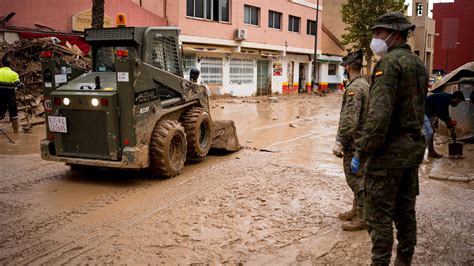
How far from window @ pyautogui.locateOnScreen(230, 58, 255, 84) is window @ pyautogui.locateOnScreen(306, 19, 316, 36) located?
802 centimetres

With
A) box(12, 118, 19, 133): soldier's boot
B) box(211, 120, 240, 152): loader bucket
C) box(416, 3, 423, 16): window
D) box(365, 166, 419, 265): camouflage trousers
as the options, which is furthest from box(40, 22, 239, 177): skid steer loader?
box(416, 3, 423, 16): window

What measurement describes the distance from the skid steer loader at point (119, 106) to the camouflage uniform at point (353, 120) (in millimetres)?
3094

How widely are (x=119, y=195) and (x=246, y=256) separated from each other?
2.70 m

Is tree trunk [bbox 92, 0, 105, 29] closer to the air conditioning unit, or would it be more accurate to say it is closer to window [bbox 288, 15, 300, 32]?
the air conditioning unit

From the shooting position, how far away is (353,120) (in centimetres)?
473

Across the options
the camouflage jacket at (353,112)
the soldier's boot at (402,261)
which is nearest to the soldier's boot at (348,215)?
the camouflage jacket at (353,112)

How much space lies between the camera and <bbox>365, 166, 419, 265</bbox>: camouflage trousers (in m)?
3.45

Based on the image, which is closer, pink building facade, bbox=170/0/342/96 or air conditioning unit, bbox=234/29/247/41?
pink building facade, bbox=170/0/342/96

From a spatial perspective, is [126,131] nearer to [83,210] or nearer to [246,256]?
Result: [83,210]

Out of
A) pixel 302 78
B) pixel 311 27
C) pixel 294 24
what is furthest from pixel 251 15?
pixel 302 78

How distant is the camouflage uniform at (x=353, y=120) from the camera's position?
4707 millimetres

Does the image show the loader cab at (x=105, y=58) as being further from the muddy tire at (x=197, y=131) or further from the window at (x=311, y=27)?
the window at (x=311, y=27)

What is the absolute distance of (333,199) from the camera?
246 inches

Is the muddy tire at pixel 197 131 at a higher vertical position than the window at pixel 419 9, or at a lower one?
lower
